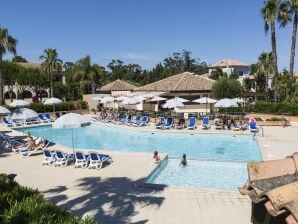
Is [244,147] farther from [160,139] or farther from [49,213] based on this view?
[49,213]

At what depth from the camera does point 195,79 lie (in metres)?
41.9

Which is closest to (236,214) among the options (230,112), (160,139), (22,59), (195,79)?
(160,139)

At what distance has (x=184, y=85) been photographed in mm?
40562

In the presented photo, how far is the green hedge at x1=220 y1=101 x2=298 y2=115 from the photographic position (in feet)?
100

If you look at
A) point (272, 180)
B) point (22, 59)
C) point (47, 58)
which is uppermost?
point (22, 59)

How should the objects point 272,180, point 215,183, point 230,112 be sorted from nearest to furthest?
point 272,180, point 215,183, point 230,112

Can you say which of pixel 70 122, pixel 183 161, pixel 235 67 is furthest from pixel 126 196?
pixel 235 67

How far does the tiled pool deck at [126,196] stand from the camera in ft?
32.1

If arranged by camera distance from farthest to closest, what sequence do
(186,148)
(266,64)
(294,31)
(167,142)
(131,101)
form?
(266,64), (294,31), (131,101), (167,142), (186,148)

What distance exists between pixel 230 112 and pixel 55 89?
3305 centimetres

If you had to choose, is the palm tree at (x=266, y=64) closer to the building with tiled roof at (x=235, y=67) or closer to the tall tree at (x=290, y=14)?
the tall tree at (x=290, y=14)

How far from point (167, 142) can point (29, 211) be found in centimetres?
1914

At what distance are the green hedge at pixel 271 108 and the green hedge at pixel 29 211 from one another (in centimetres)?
2801

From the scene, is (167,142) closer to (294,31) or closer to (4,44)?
(294,31)
